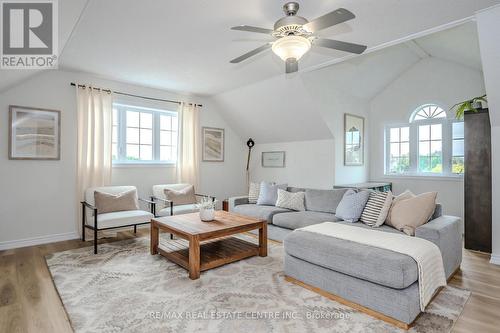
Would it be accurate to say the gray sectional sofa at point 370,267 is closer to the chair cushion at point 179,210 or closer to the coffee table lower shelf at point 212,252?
the coffee table lower shelf at point 212,252

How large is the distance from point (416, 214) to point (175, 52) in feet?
10.8

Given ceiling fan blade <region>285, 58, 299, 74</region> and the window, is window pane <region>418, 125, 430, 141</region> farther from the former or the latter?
the window

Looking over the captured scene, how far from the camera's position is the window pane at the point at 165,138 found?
527cm

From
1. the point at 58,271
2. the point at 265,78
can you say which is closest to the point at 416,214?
the point at 265,78

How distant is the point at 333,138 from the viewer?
198 inches

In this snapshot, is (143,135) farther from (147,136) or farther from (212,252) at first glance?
(212,252)

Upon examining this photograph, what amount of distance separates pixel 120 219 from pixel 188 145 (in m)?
2.09

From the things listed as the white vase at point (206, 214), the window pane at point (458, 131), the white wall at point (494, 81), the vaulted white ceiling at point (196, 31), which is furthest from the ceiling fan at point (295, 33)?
the window pane at point (458, 131)

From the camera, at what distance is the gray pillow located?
470 cm

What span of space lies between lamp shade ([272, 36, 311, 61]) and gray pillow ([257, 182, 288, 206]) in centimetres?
280

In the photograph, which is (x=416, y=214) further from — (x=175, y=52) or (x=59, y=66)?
(x=59, y=66)

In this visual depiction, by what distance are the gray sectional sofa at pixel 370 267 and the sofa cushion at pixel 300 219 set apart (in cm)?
50

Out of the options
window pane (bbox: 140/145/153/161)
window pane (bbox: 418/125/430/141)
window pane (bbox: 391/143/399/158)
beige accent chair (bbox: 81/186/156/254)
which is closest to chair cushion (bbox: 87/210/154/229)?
beige accent chair (bbox: 81/186/156/254)

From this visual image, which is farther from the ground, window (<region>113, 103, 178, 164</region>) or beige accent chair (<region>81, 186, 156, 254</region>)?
window (<region>113, 103, 178, 164</region>)
